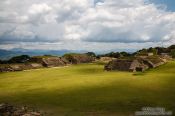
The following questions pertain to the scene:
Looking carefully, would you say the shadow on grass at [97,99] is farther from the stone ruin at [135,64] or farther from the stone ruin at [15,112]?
the stone ruin at [135,64]

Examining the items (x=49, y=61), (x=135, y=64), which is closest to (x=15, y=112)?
(x=135, y=64)

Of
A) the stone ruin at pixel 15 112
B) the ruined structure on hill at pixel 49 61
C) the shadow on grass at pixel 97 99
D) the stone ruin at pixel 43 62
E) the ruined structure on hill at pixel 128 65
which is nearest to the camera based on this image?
the stone ruin at pixel 15 112

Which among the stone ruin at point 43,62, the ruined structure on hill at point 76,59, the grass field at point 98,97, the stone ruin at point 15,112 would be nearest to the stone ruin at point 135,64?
the grass field at point 98,97

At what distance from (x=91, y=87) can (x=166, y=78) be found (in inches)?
629

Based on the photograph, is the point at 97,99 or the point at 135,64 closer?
the point at 97,99

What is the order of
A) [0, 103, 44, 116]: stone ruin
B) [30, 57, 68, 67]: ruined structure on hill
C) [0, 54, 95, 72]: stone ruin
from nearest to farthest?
1. [0, 103, 44, 116]: stone ruin
2. [0, 54, 95, 72]: stone ruin
3. [30, 57, 68, 67]: ruined structure on hill

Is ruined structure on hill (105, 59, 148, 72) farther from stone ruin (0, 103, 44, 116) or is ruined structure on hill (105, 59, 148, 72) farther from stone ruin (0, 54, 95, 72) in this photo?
stone ruin (0, 103, 44, 116)

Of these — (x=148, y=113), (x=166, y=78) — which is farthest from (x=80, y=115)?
(x=166, y=78)

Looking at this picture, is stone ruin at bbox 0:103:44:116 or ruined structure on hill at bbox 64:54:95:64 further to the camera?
ruined structure on hill at bbox 64:54:95:64

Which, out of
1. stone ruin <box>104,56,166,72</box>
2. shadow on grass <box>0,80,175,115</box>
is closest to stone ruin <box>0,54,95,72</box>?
stone ruin <box>104,56,166,72</box>

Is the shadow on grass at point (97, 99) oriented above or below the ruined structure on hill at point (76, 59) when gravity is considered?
below

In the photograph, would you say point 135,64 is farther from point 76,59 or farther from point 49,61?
point 76,59

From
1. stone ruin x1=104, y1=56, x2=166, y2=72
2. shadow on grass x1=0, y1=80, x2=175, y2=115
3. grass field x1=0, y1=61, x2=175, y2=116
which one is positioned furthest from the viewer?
stone ruin x1=104, y1=56, x2=166, y2=72

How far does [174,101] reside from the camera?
37.9 metres
